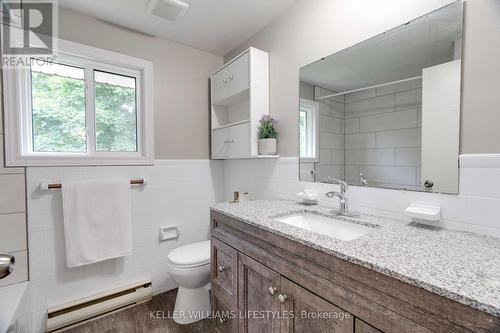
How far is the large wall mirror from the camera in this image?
106 cm

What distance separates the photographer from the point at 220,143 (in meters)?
2.27

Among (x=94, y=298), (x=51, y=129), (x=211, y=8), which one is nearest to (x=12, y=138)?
(x=51, y=129)

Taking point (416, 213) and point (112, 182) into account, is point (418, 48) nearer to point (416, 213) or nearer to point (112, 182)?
point (416, 213)

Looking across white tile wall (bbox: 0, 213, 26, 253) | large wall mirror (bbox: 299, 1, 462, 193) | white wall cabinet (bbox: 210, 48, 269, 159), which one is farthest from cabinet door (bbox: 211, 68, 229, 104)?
white tile wall (bbox: 0, 213, 26, 253)

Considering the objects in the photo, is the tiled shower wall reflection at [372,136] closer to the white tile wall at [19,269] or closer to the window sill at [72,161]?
the window sill at [72,161]

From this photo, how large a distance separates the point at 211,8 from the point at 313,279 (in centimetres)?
194

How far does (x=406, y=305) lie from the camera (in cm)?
64

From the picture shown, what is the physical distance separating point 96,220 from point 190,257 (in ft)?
2.62

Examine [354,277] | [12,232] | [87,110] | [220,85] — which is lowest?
[12,232]

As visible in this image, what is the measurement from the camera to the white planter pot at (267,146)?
1.82 m

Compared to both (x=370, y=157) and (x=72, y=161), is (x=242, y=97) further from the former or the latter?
(x=72, y=161)

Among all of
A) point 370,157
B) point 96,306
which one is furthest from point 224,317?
point 370,157

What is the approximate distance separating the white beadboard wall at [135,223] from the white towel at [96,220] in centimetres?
10

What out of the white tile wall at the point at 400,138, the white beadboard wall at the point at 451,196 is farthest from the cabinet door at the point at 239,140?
the white tile wall at the point at 400,138
